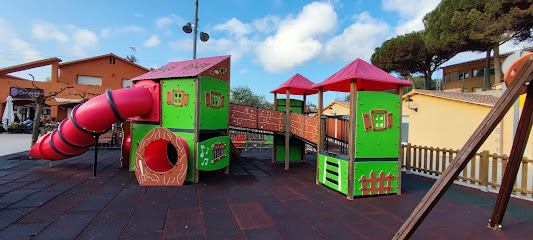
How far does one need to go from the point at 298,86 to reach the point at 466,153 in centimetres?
674

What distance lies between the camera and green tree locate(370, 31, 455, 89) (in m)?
28.4

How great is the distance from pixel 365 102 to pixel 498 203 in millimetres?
2720

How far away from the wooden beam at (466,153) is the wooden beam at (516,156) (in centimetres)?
42

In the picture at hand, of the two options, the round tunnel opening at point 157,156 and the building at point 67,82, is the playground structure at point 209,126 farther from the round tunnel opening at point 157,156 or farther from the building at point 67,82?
the building at point 67,82

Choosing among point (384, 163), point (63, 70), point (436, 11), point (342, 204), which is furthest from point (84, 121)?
point (436, 11)

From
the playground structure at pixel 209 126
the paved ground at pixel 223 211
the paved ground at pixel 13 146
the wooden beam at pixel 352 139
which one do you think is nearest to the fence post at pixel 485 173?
the paved ground at pixel 223 211

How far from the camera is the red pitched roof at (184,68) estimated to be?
6480 millimetres

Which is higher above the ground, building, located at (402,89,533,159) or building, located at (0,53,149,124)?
building, located at (0,53,149,124)

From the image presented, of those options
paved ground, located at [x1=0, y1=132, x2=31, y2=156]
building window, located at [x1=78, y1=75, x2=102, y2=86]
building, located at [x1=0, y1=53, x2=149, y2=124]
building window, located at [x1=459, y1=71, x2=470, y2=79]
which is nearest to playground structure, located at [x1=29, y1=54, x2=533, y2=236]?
paved ground, located at [x1=0, y1=132, x2=31, y2=156]

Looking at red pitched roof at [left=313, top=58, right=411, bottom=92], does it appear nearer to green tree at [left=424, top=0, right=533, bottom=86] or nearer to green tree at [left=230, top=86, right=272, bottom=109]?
green tree at [left=424, top=0, right=533, bottom=86]

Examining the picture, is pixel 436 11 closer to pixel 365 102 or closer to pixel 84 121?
pixel 365 102

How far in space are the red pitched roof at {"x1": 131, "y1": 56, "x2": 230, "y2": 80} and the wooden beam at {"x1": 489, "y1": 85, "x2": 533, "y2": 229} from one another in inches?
243

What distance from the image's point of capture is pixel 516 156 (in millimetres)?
3430

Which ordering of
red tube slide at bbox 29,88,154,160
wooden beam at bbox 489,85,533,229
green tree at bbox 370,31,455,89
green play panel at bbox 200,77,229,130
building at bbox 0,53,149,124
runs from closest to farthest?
wooden beam at bbox 489,85,533,229 < red tube slide at bbox 29,88,154,160 < green play panel at bbox 200,77,229,130 < building at bbox 0,53,149,124 < green tree at bbox 370,31,455,89
